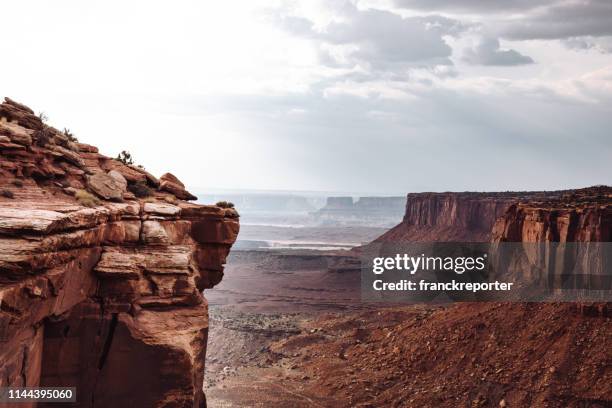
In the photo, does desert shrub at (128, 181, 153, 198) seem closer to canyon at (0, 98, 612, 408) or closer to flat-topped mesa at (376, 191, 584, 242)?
canyon at (0, 98, 612, 408)

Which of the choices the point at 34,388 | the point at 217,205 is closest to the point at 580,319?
the point at 217,205

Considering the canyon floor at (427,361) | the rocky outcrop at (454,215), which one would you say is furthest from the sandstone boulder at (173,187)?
the rocky outcrop at (454,215)

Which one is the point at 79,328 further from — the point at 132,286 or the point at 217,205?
the point at 217,205

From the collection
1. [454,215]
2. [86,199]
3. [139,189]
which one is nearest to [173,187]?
[139,189]

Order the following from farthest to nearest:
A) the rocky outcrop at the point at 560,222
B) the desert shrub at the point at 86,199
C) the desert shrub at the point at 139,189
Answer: the rocky outcrop at the point at 560,222, the desert shrub at the point at 139,189, the desert shrub at the point at 86,199

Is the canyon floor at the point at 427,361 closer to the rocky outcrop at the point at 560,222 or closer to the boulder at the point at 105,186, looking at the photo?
the rocky outcrop at the point at 560,222

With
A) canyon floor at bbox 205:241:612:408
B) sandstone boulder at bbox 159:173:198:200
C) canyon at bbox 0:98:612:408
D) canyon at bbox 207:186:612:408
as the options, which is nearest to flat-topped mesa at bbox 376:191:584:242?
canyon at bbox 0:98:612:408
